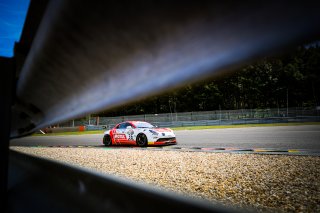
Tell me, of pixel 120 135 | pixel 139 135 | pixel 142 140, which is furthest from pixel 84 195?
pixel 120 135

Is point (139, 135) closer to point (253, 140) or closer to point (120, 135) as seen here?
point (120, 135)

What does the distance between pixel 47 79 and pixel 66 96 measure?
0.12 m

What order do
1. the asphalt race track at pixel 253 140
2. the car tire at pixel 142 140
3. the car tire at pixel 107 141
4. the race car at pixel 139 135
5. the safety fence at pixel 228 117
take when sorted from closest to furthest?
the asphalt race track at pixel 253 140 → the race car at pixel 139 135 → the car tire at pixel 142 140 → the car tire at pixel 107 141 → the safety fence at pixel 228 117

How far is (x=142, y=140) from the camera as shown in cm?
1030

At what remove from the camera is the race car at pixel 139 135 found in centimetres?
993

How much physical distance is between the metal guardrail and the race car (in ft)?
27.6

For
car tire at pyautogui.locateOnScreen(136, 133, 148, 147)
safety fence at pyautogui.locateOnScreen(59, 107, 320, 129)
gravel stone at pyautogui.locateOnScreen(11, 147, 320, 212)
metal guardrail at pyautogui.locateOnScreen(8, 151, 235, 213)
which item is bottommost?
gravel stone at pyautogui.locateOnScreen(11, 147, 320, 212)

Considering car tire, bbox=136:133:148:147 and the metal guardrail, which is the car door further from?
the metal guardrail

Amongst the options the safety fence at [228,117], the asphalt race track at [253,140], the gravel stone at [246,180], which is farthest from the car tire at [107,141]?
the safety fence at [228,117]

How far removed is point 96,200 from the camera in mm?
Result: 793

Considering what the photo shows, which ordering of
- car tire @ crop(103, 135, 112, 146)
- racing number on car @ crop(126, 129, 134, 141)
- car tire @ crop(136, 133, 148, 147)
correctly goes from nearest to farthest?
car tire @ crop(136, 133, 148, 147) → racing number on car @ crop(126, 129, 134, 141) → car tire @ crop(103, 135, 112, 146)

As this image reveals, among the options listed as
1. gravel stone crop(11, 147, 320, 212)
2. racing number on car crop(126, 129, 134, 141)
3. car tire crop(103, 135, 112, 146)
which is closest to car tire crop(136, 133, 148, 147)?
racing number on car crop(126, 129, 134, 141)

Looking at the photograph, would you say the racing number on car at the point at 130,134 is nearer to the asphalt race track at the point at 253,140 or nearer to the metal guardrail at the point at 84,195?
the asphalt race track at the point at 253,140

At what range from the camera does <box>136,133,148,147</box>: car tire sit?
10.2m
